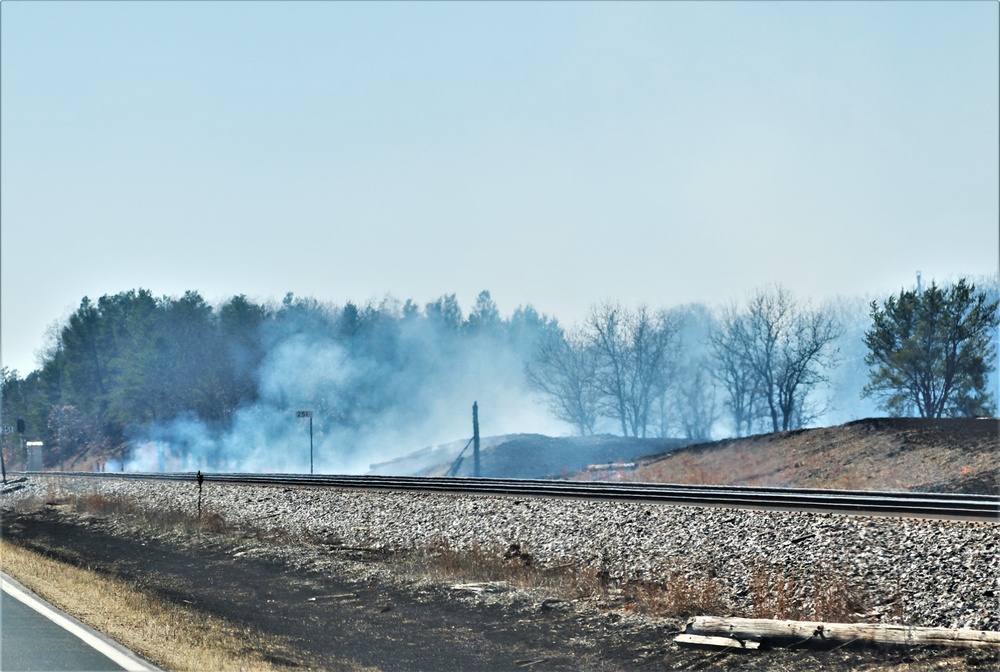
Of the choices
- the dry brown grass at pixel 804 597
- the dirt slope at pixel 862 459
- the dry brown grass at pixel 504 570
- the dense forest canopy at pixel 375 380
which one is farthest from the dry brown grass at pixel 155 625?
the dense forest canopy at pixel 375 380

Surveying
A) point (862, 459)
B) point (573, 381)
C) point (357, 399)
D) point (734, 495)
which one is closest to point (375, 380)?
point (357, 399)

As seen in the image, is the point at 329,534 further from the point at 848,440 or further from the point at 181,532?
the point at 848,440

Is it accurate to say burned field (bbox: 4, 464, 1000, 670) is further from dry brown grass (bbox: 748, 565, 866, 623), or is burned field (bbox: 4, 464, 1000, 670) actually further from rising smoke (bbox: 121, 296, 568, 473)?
rising smoke (bbox: 121, 296, 568, 473)

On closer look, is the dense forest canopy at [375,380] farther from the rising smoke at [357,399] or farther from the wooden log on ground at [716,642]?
the wooden log on ground at [716,642]

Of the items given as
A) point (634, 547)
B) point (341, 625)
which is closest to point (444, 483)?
point (634, 547)

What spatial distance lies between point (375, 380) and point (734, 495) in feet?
270

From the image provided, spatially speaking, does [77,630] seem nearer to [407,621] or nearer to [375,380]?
[407,621]

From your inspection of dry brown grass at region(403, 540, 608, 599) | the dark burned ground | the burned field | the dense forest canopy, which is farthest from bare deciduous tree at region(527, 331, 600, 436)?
dry brown grass at region(403, 540, 608, 599)

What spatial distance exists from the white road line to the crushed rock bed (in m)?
8.40

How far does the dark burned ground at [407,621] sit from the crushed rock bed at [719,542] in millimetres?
1380

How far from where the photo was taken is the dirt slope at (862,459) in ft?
113

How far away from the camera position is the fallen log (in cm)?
1280

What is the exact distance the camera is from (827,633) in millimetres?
13758

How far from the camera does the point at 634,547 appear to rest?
19.5 m
